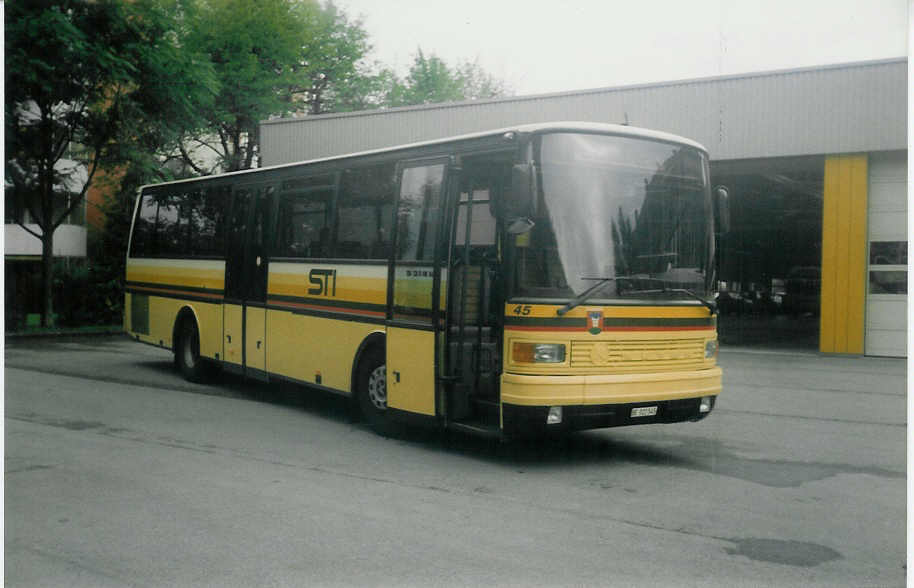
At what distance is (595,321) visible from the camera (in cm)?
762

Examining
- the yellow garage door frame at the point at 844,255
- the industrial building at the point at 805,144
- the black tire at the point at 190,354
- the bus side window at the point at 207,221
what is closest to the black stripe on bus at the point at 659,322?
the bus side window at the point at 207,221

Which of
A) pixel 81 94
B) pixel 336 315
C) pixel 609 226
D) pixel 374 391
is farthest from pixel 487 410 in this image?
pixel 81 94

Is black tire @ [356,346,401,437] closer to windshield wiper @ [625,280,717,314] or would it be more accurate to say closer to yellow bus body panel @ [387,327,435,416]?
yellow bus body panel @ [387,327,435,416]

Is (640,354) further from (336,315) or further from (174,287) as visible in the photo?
(174,287)

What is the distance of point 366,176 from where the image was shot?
988 cm

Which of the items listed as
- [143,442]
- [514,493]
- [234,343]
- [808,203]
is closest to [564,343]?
[514,493]

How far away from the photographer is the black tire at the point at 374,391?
A: 9.50 m

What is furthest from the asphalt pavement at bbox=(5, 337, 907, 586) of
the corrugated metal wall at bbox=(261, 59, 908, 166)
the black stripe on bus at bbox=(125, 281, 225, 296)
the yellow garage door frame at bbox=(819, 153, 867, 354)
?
the corrugated metal wall at bbox=(261, 59, 908, 166)

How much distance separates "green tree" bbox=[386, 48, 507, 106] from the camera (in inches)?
487

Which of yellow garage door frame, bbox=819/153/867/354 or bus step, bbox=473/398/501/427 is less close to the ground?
yellow garage door frame, bbox=819/153/867/354

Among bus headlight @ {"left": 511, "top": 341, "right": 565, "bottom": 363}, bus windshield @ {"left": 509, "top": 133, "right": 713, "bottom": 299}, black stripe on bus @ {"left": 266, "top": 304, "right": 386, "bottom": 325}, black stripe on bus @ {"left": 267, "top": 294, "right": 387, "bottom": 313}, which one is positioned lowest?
bus headlight @ {"left": 511, "top": 341, "right": 565, "bottom": 363}

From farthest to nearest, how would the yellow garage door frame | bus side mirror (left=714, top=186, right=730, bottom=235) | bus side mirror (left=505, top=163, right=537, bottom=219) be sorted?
the yellow garage door frame
bus side mirror (left=714, top=186, right=730, bottom=235)
bus side mirror (left=505, top=163, right=537, bottom=219)

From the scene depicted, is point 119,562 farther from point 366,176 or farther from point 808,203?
point 808,203

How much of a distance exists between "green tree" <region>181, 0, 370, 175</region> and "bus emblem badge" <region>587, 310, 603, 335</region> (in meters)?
7.22
